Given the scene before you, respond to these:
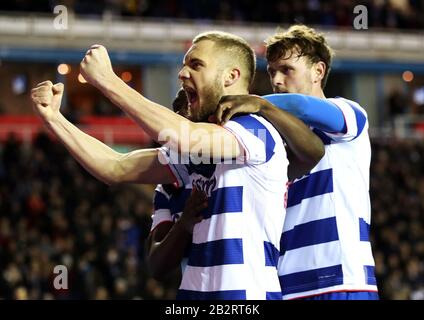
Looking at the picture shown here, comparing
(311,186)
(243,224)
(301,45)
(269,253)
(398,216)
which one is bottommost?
(398,216)

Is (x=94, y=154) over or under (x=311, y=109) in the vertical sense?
under

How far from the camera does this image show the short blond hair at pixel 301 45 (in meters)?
5.14

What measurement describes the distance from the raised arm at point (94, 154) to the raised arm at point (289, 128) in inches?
24.0

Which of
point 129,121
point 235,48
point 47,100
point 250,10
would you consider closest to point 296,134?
point 235,48

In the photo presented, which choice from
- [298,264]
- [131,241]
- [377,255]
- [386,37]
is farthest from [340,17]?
[298,264]

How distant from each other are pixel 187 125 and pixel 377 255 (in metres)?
13.7

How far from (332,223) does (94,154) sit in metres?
1.24

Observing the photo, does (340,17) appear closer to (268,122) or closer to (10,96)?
(10,96)

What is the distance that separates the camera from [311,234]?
488 cm

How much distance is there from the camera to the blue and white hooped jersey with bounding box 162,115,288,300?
4.00 metres

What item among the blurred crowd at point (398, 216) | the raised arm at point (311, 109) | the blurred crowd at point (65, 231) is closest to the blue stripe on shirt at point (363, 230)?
the raised arm at point (311, 109)

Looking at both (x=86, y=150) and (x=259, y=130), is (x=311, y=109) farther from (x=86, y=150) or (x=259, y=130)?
(x=86, y=150)

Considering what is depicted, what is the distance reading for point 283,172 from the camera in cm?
417

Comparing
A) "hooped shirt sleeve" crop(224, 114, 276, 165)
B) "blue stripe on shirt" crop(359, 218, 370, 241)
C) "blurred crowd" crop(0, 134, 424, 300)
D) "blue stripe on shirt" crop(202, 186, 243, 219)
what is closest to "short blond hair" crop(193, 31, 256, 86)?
"hooped shirt sleeve" crop(224, 114, 276, 165)
